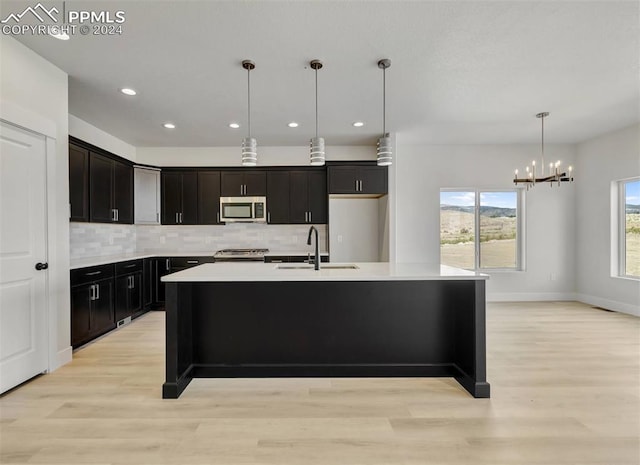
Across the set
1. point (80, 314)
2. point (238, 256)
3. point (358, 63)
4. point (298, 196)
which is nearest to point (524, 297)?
point (298, 196)

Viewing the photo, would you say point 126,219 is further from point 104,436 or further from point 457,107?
point 457,107

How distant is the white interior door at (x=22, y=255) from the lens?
250 centimetres

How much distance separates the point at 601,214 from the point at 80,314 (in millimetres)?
7372

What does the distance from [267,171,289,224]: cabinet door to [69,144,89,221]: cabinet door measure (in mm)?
2455

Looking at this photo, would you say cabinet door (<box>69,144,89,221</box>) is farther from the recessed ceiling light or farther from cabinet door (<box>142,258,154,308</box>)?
the recessed ceiling light

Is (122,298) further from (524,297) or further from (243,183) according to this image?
(524,297)

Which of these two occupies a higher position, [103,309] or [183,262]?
[183,262]

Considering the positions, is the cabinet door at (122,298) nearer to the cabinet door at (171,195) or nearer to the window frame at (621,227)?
the cabinet door at (171,195)

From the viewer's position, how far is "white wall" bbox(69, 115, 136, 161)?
4.23m

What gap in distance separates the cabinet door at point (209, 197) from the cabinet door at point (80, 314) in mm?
2097

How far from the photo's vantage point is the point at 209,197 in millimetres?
Answer: 5438

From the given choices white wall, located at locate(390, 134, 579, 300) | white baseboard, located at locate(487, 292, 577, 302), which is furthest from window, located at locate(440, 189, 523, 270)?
white baseboard, located at locate(487, 292, 577, 302)

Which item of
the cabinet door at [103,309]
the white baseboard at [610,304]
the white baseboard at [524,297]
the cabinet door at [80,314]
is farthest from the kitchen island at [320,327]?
the white baseboard at [610,304]

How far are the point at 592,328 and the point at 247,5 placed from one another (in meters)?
5.15
